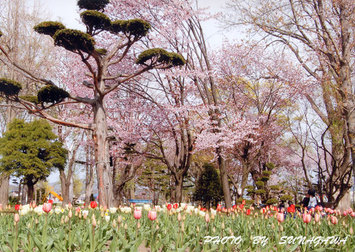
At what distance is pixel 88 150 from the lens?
22.1 m

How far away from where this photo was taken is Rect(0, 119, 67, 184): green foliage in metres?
16.3

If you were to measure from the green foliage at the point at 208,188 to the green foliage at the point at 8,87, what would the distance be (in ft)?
45.1

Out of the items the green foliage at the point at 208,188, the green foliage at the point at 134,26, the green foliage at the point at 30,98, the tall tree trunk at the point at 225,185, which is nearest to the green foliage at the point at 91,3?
the green foliage at the point at 134,26

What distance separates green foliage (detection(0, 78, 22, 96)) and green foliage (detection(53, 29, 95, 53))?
1852mm

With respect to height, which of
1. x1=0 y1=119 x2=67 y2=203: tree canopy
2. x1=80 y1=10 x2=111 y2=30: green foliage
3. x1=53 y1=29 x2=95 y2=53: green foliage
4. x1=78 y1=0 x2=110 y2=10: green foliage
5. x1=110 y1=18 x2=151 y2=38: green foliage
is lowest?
x1=0 y1=119 x2=67 y2=203: tree canopy

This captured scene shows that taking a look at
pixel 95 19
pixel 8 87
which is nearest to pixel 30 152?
pixel 8 87

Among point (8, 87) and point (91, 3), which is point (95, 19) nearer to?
point (91, 3)

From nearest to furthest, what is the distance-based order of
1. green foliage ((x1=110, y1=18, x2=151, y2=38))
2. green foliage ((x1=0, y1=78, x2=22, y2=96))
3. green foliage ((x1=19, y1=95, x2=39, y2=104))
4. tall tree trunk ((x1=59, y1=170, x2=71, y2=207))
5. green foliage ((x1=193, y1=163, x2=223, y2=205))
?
green foliage ((x1=110, y1=18, x2=151, y2=38)) → green foliage ((x1=0, y1=78, x2=22, y2=96)) → green foliage ((x1=19, y1=95, x2=39, y2=104)) → tall tree trunk ((x1=59, y1=170, x2=71, y2=207)) → green foliage ((x1=193, y1=163, x2=223, y2=205))

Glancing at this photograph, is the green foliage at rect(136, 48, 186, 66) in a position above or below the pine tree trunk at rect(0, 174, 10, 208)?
above

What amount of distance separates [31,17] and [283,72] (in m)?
15.7

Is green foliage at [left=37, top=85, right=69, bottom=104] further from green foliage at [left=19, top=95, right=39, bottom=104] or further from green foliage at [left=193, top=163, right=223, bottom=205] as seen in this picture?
green foliage at [left=193, top=163, right=223, bottom=205]

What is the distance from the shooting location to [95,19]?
859 cm

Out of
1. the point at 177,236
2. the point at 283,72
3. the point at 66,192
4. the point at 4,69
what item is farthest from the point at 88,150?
the point at 177,236

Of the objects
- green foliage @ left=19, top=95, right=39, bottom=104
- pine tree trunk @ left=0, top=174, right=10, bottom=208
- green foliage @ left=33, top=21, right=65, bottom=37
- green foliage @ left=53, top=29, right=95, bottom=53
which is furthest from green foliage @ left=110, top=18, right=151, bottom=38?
pine tree trunk @ left=0, top=174, right=10, bottom=208
